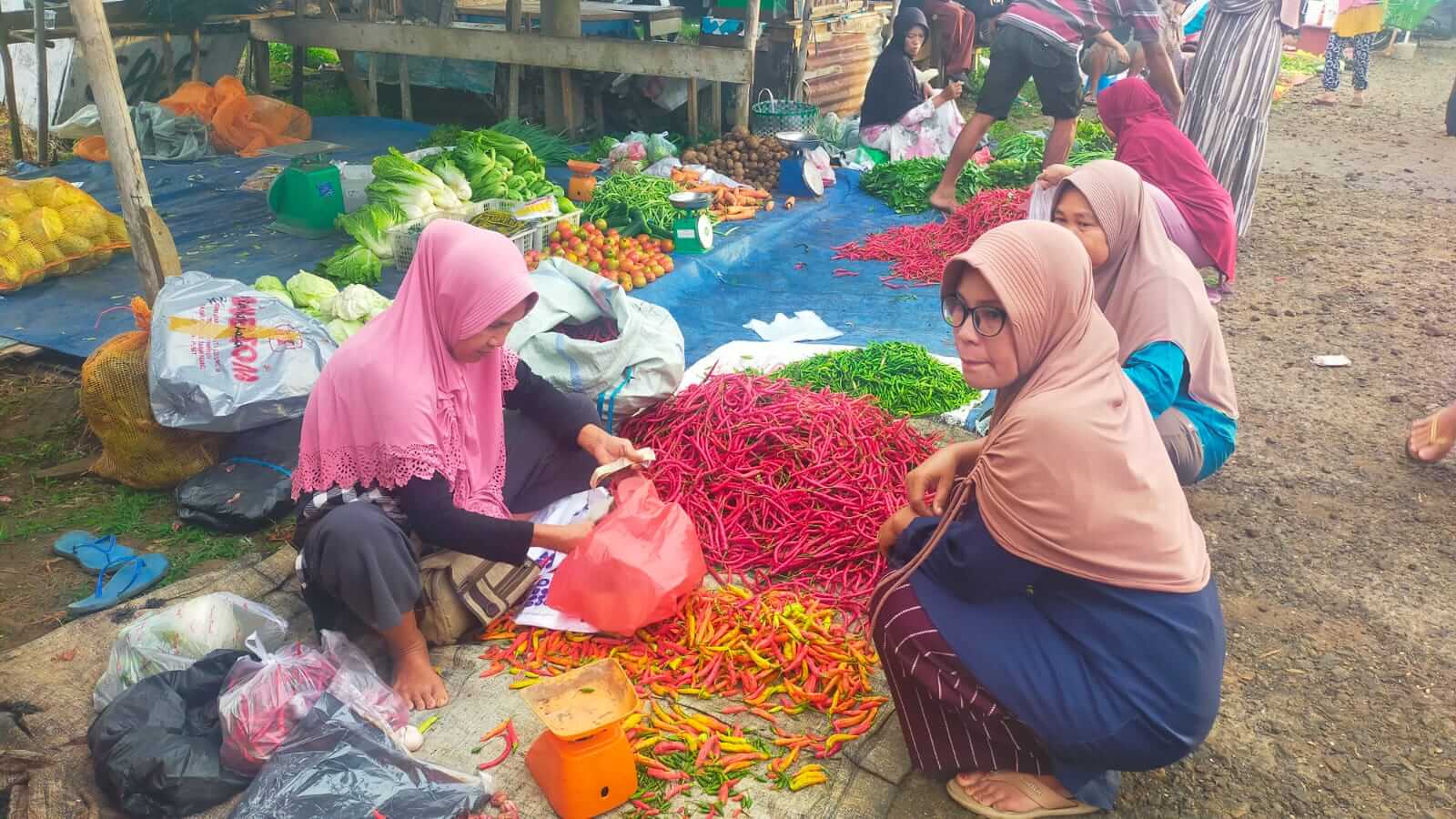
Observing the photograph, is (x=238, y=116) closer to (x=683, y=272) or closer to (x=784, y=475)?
(x=683, y=272)

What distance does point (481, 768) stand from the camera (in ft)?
8.01

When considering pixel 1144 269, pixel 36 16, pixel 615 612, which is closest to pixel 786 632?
pixel 615 612

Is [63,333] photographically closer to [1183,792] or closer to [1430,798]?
[1183,792]

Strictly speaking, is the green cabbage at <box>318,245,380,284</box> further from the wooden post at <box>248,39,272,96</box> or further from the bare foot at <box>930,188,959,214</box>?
the wooden post at <box>248,39,272,96</box>

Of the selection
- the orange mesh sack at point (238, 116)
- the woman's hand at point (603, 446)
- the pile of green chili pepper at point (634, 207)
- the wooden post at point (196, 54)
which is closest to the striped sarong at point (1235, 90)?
the pile of green chili pepper at point (634, 207)

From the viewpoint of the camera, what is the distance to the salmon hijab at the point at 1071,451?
204 centimetres

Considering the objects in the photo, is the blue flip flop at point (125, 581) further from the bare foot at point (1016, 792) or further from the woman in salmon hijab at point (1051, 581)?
the bare foot at point (1016, 792)

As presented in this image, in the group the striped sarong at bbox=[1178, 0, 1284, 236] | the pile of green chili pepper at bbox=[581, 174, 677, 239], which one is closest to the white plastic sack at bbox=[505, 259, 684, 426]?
the pile of green chili pepper at bbox=[581, 174, 677, 239]

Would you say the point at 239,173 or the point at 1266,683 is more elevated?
the point at 239,173

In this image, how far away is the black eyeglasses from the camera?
222 centimetres

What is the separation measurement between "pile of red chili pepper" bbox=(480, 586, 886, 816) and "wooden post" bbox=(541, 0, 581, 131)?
6.50 m

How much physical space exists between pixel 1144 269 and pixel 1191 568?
4.49 feet

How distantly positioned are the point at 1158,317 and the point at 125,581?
334 centimetres

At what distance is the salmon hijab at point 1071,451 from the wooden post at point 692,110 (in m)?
6.58
